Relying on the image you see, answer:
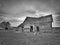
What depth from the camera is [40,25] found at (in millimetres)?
11102

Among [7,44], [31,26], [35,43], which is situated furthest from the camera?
[31,26]

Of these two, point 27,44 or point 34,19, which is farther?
point 34,19

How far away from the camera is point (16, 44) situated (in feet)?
6.31

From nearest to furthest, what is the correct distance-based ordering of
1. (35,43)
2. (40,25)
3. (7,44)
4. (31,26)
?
(7,44)
(35,43)
(40,25)
(31,26)

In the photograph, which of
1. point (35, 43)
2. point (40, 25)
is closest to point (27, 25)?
point (40, 25)

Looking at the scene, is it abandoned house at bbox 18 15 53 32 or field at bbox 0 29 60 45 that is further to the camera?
abandoned house at bbox 18 15 53 32

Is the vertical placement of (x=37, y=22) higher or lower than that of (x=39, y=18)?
lower

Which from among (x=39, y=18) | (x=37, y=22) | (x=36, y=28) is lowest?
(x=36, y=28)

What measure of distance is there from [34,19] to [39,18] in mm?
969

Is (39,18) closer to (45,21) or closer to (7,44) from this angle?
(45,21)

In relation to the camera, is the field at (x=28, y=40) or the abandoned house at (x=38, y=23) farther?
the abandoned house at (x=38, y=23)

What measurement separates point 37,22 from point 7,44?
9838mm

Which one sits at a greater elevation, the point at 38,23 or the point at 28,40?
the point at 38,23

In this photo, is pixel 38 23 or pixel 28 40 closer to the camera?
pixel 28 40
